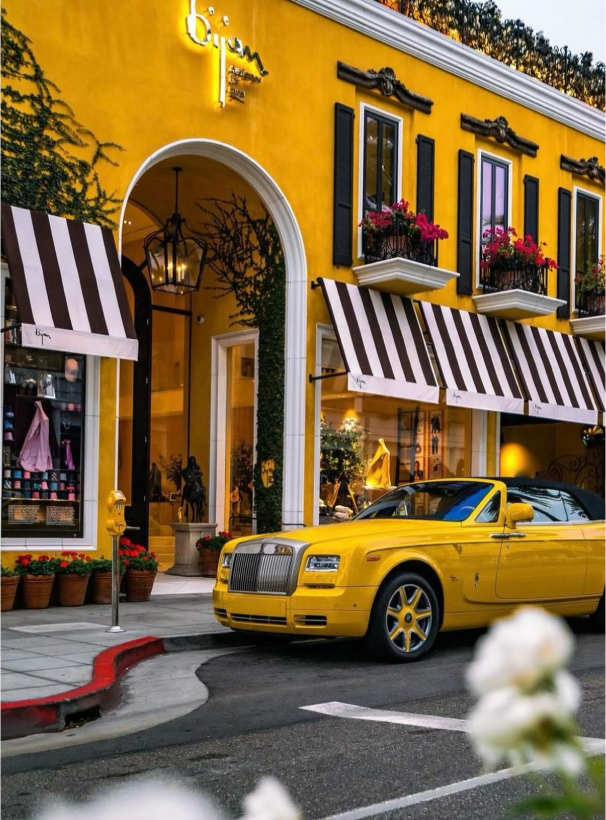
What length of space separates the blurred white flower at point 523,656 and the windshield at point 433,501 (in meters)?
9.10

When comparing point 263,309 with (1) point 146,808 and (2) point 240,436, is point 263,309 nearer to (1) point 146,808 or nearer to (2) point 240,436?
(2) point 240,436

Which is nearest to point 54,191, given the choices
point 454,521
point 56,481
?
point 56,481

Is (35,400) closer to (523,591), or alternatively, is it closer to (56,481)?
(56,481)

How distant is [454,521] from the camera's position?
9578 millimetres

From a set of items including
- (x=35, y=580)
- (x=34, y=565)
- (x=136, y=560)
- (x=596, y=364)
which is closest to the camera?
(x=35, y=580)

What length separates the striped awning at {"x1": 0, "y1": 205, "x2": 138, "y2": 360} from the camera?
12.0m

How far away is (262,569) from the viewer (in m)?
9.09

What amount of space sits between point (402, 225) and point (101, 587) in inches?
304

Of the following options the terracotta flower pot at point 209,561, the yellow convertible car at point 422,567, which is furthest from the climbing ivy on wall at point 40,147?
the yellow convertible car at point 422,567

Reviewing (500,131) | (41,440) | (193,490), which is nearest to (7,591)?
(41,440)

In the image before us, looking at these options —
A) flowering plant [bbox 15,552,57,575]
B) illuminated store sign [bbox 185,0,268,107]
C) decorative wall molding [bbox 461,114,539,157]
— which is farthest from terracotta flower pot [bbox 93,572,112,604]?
decorative wall molding [bbox 461,114,539,157]

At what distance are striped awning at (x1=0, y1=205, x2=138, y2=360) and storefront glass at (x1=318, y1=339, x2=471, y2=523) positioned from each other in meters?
4.48

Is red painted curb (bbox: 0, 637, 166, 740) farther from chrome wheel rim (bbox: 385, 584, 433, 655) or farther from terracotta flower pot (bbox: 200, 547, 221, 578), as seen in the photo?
terracotta flower pot (bbox: 200, 547, 221, 578)

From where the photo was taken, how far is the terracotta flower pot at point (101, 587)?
12.4 meters
